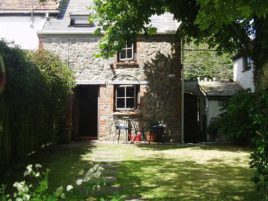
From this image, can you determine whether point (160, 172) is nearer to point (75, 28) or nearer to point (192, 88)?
point (75, 28)

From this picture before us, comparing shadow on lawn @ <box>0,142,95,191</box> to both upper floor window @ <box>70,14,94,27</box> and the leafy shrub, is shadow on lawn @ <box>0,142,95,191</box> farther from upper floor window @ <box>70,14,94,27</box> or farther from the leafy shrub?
upper floor window @ <box>70,14,94,27</box>

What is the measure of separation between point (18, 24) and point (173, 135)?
10.3 meters

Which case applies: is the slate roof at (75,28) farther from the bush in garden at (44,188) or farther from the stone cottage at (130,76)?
→ the bush in garden at (44,188)

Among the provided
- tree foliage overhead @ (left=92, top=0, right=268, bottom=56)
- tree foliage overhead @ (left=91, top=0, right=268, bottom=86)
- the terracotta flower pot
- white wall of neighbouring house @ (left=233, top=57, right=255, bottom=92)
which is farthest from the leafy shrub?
white wall of neighbouring house @ (left=233, top=57, right=255, bottom=92)

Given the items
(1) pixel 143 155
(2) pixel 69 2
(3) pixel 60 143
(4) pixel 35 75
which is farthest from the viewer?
(2) pixel 69 2

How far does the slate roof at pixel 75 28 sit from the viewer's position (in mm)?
20188

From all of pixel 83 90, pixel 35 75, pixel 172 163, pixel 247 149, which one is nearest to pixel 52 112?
pixel 35 75

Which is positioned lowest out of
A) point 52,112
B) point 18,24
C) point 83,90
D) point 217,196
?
point 217,196

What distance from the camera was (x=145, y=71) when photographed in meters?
20.2

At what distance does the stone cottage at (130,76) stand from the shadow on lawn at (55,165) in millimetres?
4699

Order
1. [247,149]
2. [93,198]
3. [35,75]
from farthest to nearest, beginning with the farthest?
[247,149] → [35,75] → [93,198]

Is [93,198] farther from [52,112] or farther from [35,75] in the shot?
[52,112]

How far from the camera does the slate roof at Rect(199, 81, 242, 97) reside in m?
23.7

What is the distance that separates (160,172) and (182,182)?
1420mm
